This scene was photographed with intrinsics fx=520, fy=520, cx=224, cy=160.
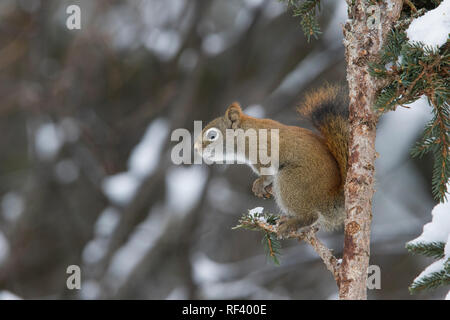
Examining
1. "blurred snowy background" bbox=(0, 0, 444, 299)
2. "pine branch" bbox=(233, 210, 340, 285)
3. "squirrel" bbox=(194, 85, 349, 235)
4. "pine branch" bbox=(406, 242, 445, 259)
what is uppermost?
"blurred snowy background" bbox=(0, 0, 444, 299)

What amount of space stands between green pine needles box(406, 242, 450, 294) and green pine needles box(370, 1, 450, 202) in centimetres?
16

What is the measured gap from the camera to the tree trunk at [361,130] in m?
1.51

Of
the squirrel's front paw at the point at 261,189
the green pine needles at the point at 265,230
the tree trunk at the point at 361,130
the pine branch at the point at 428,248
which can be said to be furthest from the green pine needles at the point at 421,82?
the squirrel's front paw at the point at 261,189

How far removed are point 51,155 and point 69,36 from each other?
1739 mm

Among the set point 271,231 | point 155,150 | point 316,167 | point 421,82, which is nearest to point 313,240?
point 271,231

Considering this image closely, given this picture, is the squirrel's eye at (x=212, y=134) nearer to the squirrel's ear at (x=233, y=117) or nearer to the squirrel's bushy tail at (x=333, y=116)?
the squirrel's ear at (x=233, y=117)

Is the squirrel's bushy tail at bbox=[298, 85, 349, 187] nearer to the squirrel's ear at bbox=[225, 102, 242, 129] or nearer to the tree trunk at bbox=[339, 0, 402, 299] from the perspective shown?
the squirrel's ear at bbox=[225, 102, 242, 129]

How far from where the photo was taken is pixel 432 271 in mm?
1550

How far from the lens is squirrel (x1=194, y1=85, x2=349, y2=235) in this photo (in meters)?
2.02

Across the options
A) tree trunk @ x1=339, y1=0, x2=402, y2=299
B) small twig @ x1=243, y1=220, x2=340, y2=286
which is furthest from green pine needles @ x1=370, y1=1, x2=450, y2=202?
small twig @ x1=243, y1=220, x2=340, y2=286

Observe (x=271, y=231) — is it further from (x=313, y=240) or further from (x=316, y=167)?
(x=316, y=167)

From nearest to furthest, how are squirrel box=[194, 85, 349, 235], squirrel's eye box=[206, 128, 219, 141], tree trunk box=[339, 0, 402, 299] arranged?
tree trunk box=[339, 0, 402, 299], squirrel box=[194, 85, 349, 235], squirrel's eye box=[206, 128, 219, 141]
